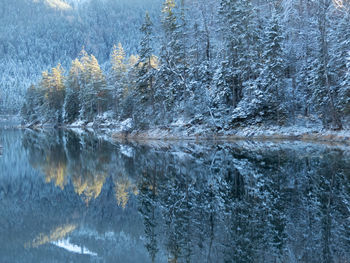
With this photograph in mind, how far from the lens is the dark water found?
6.68 meters

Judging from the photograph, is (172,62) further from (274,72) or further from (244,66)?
(274,72)

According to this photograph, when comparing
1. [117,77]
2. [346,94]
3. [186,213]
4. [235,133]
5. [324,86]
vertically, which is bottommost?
[186,213]

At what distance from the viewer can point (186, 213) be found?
917 centimetres

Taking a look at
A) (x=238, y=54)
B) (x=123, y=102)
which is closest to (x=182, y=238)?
(x=238, y=54)

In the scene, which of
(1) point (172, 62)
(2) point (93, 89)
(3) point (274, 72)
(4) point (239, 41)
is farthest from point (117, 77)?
(3) point (274, 72)

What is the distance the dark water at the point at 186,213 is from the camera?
21.9 feet

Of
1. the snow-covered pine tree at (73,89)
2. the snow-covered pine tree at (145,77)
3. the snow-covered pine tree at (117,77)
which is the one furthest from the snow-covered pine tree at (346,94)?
the snow-covered pine tree at (73,89)

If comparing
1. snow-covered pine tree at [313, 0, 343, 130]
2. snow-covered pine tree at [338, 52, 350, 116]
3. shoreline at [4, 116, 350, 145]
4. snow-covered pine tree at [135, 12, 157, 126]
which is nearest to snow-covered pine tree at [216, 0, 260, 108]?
shoreline at [4, 116, 350, 145]

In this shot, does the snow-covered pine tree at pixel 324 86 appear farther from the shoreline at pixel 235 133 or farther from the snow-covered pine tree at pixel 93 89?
the snow-covered pine tree at pixel 93 89

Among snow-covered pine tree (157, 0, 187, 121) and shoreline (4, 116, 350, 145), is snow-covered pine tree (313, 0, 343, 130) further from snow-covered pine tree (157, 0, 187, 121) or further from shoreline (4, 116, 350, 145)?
snow-covered pine tree (157, 0, 187, 121)

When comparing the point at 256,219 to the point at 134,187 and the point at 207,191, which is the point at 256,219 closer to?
the point at 207,191

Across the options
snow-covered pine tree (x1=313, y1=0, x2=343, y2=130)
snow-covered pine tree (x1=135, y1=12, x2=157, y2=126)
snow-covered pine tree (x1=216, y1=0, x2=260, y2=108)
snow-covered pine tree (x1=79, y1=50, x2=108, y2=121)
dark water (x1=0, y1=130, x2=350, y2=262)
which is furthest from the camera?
snow-covered pine tree (x1=79, y1=50, x2=108, y2=121)

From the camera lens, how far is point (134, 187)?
531 inches

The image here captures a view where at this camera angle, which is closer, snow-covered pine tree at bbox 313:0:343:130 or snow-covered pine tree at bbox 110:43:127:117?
snow-covered pine tree at bbox 313:0:343:130
